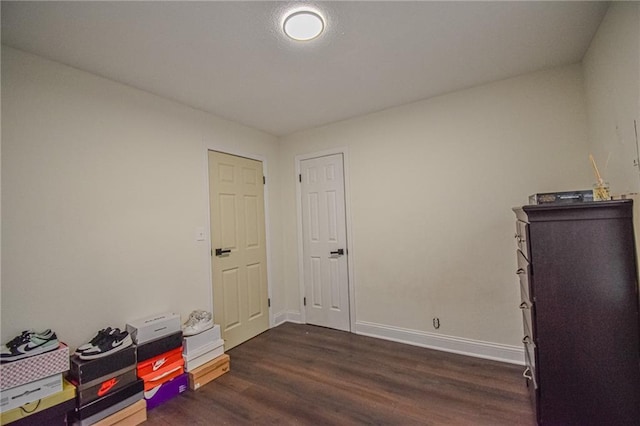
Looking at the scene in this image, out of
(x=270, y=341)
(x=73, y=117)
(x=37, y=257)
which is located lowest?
(x=270, y=341)

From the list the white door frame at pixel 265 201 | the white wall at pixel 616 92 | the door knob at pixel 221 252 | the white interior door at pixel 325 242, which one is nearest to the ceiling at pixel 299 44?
the white wall at pixel 616 92

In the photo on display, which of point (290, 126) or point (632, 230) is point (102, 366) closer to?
point (290, 126)

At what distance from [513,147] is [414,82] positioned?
104 centimetres

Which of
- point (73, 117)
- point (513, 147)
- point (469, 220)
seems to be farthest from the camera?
point (469, 220)

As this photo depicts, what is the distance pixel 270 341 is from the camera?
3098 millimetres

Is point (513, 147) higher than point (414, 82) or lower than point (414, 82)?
lower

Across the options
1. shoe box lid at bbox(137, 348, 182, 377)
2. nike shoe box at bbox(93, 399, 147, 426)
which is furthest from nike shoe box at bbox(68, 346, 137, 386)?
nike shoe box at bbox(93, 399, 147, 426)

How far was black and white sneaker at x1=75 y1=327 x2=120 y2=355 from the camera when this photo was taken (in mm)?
1806

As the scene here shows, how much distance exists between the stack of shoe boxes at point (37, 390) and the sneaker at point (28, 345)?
0.10 feet

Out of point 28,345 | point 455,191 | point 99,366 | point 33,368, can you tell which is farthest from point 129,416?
point 455,191

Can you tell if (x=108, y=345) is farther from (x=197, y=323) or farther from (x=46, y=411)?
(x=197, y=323)

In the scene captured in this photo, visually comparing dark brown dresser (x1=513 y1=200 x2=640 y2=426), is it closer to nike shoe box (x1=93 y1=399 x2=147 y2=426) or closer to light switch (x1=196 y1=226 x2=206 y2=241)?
nike shoe box (x1=93 y1=399 x2=147 y2=426)

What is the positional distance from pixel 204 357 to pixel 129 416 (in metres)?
0.61

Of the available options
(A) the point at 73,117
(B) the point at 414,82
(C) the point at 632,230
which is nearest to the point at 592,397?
(C) the point at 632,230
